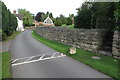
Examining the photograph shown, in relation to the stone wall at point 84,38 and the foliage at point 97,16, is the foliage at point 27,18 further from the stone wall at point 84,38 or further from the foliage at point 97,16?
the stone wall at point 84,38

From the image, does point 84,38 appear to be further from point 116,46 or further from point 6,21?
point 6,21

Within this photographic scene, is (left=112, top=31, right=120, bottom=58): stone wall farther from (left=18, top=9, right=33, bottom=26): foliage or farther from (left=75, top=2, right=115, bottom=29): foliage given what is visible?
(left=18, top=9, right=33, bottom=26): foliage

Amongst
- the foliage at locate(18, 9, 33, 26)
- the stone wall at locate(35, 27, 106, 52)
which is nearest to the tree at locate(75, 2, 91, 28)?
the stone wall at locate(35, 27, 106, 52)

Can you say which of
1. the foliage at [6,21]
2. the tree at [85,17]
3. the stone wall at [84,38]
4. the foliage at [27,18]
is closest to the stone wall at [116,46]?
the stone wall at [84,38]

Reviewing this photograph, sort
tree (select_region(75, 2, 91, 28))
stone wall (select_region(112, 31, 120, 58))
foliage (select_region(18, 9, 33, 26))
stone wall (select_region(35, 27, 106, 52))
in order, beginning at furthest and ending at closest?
1. foliage (select_region(18, 9, 33, 26))
2. tree (select_region(75, 2, 91, 28))
3. stone wall (select_region(35, 27, 106, 52))
4. stone wall (select_region(112, 31, 120, 58))

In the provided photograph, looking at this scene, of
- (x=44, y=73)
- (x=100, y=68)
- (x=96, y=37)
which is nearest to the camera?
(x=44, y=73)

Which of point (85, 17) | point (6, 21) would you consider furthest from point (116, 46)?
point (6, 21)

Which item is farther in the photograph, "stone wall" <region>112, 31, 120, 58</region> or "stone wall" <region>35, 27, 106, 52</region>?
"stone wall" <region>35, 27, 106, 52</region>

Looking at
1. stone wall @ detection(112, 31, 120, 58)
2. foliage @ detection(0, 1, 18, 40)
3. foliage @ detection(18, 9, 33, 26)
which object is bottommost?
stone wall @ detection(112, 31, 120, 58)

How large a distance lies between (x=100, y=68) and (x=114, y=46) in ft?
9.70

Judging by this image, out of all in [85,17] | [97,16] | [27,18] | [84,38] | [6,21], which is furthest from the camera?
[27,18]

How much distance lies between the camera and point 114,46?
945 cm

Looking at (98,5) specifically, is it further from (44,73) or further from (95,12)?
A: (44,73)

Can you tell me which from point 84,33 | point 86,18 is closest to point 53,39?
point 86,18
